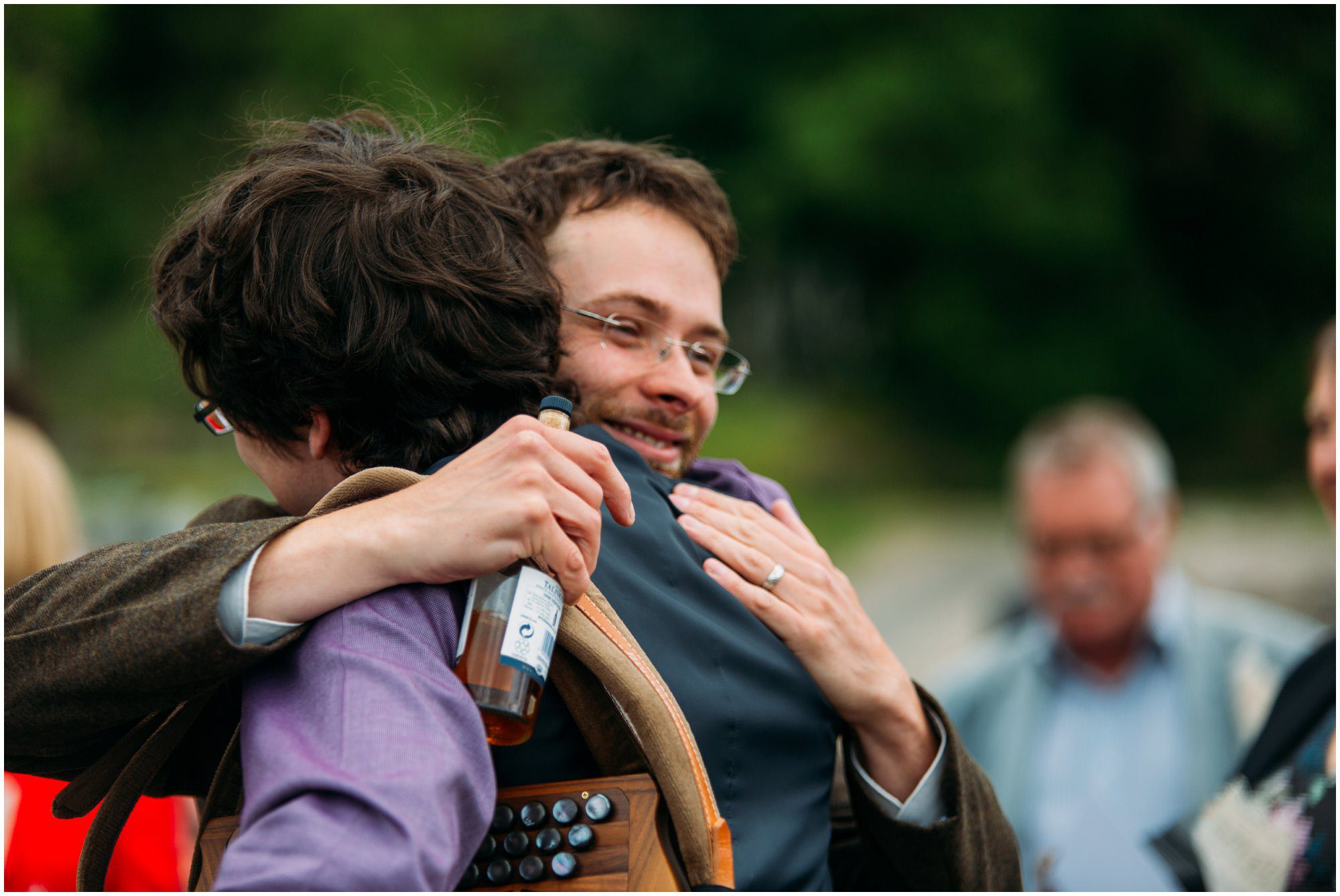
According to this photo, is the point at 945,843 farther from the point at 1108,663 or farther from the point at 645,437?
the point at 1108,663

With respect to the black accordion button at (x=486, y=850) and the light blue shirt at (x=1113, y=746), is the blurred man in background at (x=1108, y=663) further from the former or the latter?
the black accordion button at (x=486, y=850)

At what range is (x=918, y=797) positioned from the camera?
2365mm

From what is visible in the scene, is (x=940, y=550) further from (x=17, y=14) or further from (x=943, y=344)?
(x=17, y=14)

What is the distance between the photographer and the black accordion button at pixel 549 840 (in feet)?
5.39

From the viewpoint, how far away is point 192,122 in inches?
656

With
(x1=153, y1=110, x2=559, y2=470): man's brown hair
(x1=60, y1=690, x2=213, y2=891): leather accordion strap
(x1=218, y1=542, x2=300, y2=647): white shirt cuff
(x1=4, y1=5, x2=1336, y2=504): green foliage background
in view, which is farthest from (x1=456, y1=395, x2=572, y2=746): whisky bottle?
(x1=4, y1=5, x2=1336, y2=504): green foliage background

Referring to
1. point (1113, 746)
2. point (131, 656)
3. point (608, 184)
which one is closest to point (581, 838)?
point (131, 656)

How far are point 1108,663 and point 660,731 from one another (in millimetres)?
4463

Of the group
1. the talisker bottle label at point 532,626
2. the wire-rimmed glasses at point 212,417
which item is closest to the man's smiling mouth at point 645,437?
the wire-rimmed glasses at point 212,417

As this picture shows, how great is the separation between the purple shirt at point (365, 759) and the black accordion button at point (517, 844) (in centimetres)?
11

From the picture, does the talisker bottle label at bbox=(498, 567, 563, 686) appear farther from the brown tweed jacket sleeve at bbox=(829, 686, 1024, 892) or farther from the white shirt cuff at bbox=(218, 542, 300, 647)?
the brown tweed jacket sleeve at bbox=(829, 686, 1024, 892)

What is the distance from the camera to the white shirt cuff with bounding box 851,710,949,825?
7.76ft

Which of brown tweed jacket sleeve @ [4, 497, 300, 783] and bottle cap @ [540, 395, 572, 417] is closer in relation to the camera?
brown tweed jacket sleeve @ [4, 497, 300, 783]

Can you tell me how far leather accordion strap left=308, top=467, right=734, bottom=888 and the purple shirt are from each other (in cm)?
19
